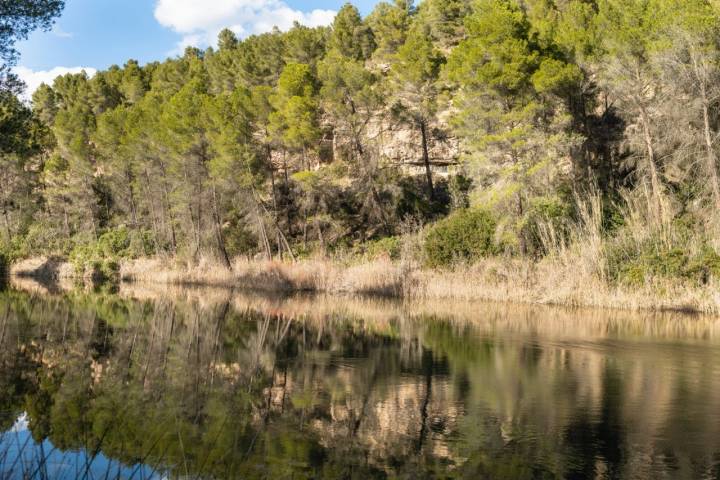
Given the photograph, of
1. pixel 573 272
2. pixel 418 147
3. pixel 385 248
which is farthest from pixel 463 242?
pixel 418 147

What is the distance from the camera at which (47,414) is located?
9.22 metres

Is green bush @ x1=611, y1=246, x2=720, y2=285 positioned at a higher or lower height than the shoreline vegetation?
higher

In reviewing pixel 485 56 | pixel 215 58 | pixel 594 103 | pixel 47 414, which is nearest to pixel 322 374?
pixel 47 414

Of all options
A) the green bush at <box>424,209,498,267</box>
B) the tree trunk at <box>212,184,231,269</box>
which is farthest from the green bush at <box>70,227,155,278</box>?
the green bush at <box>424,209,498,267</box>

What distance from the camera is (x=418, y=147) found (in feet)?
147

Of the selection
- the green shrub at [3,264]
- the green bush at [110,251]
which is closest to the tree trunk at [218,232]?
the green bush at [110,251]

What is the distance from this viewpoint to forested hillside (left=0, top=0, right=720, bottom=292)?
25578 millimetres

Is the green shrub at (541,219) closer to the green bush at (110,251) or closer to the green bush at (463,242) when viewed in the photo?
the green bush at (463,242)

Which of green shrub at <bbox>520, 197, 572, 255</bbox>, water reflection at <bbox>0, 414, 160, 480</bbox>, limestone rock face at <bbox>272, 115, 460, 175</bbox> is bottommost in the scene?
water reflection at <bbox>0, 414, 160, 480</bbox>

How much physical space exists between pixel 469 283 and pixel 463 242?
9.24 feet

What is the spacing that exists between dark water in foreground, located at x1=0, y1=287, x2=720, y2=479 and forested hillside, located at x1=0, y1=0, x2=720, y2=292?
5986mm

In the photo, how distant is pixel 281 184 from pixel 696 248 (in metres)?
28.3

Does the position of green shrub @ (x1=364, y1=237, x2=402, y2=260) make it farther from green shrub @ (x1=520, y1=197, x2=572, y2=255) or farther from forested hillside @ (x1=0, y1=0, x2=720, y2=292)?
green shrub @ (x1=520, y1=197, x2=572, y2=255)

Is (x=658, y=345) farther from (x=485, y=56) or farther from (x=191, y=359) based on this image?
(x=485, y=56)
